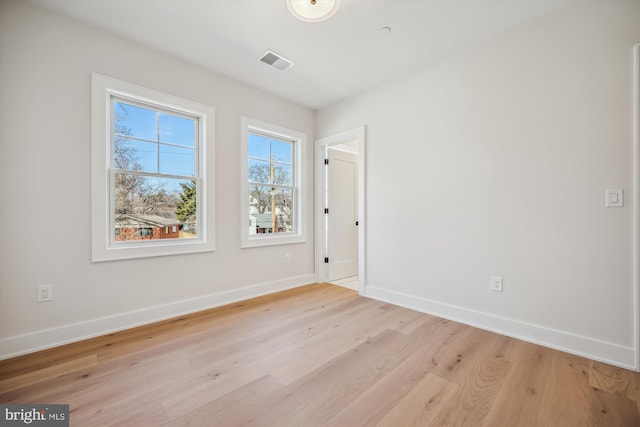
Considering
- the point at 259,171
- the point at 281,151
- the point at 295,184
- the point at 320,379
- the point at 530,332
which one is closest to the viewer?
the point at 320,379

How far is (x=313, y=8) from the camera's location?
1946 millimetres

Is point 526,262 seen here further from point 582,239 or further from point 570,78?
point 570,78

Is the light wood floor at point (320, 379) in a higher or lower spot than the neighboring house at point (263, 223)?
lower

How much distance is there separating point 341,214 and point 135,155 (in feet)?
9.45

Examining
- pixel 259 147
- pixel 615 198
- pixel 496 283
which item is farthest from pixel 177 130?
pixel 615 198

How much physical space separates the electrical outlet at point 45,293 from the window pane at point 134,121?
1.42 m

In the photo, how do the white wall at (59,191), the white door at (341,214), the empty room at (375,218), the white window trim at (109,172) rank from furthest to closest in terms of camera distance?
the white door at (341,214), the white window trim at (109,172), the white wall at (59,191), the empty room at (375,218)

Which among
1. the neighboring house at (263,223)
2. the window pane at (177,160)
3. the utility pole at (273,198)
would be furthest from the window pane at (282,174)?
the window pane at (177,160)

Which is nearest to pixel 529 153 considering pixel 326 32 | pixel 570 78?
pixel 570 78

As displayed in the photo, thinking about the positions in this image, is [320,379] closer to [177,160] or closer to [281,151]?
[177,160]

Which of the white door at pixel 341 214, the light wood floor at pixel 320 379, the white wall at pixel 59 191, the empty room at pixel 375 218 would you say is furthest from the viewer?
the white door at pixel 341 214

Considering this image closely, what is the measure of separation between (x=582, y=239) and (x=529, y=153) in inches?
30.6

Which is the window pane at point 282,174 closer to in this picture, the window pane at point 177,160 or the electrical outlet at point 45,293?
the window pane at point 177,160

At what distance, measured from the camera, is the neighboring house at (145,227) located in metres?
2.60
